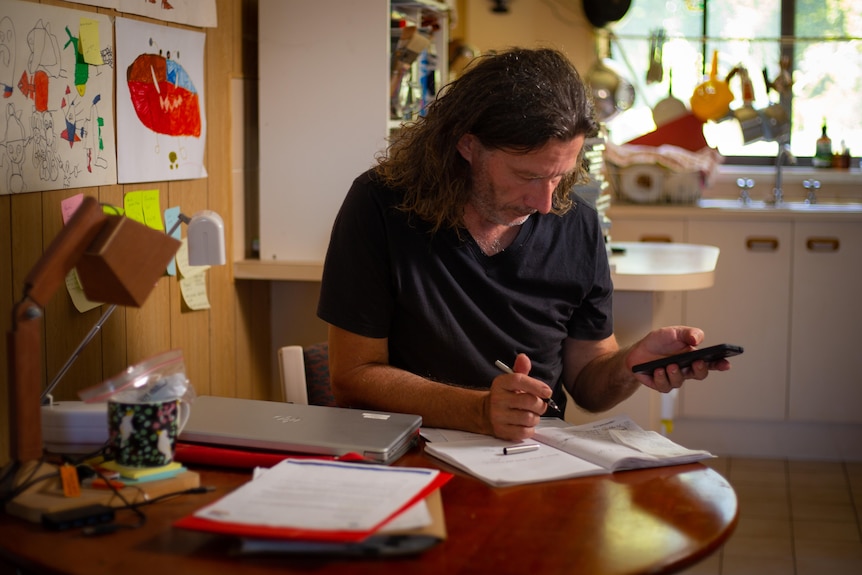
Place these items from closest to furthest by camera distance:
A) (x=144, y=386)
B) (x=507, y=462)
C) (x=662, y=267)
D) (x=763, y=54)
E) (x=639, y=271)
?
(x=144, y=386) < (x=507, y=462) < (x=639, y=271) < (x=662, y=267) < (x=763, y=54)

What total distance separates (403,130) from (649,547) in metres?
1.09

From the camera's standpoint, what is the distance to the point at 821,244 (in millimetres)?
3965

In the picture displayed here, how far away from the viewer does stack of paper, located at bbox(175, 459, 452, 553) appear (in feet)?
3.52

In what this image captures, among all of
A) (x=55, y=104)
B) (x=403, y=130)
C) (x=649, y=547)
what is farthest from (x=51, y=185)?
(x=649, y=547)

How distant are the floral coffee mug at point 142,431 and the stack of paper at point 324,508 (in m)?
0.13

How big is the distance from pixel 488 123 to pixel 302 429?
2.06 ft

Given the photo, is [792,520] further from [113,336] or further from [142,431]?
[142,431]

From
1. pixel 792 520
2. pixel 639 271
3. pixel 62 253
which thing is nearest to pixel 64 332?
pixel 62 253

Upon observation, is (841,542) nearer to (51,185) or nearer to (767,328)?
(767,328)

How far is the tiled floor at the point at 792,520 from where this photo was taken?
2.94m

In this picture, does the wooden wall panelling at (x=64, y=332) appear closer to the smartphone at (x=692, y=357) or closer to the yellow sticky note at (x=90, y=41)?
the yellow sticky note at (x=90, y=41)

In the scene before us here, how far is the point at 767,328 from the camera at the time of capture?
4.01 meters

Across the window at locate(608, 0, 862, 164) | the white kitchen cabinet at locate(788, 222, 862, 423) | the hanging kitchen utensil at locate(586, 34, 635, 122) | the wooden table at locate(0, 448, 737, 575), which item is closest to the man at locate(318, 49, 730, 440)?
the wooden table at locate(0, 448, 737, 575)

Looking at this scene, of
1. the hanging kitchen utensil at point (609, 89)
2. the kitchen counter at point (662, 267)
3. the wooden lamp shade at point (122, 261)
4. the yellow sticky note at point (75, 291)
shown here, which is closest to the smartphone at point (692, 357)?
the wooden lamp shade at point (122, 261)
